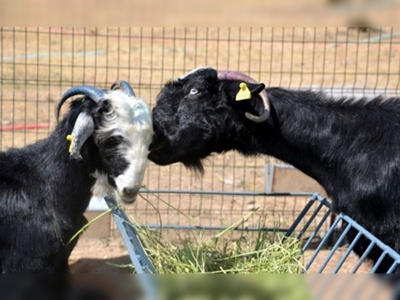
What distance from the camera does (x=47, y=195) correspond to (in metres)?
4.92

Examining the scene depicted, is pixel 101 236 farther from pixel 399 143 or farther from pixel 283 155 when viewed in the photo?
pixel 399 143

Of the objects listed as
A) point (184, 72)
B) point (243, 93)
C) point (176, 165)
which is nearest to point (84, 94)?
point (243, 93)

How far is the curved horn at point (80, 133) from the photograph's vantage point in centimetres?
472

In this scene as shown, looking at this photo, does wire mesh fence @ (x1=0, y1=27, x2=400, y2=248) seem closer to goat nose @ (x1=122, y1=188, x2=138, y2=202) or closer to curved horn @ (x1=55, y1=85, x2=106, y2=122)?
goat nose @ (x1=122, y1=188, x2=138, y2=202)

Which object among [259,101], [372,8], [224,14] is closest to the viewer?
[372,8]

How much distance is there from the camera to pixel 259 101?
17.2 feet

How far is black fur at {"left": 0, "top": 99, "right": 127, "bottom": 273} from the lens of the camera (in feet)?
15.7

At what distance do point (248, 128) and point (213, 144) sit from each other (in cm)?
29

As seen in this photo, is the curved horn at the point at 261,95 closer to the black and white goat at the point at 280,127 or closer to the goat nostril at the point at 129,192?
the black and white goat at the point at 280,127

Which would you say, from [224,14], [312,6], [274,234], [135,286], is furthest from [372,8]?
[274,234]

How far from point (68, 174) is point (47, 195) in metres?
0.20

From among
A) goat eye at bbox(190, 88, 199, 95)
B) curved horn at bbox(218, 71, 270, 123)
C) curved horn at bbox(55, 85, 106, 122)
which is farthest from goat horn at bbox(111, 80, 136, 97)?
curved horn at bbox(218, 71, 270, 123)

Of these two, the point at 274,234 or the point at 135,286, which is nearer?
the point at 135,286

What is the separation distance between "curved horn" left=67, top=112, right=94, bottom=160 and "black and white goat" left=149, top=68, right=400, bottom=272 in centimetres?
61
